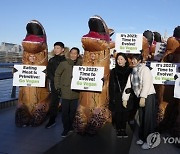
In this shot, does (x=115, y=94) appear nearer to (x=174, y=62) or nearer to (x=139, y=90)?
(x=139, y=90)

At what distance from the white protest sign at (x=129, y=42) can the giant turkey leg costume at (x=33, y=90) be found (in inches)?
58.5

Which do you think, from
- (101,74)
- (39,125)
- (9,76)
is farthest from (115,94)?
(9,76)

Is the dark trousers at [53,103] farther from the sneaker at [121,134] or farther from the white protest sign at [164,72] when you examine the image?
the white protest sign at [164,72]

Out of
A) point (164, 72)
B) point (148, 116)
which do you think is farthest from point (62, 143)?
point (164, 72)

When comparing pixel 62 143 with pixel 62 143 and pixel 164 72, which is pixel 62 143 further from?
pixel 164 72

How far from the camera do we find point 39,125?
568cm

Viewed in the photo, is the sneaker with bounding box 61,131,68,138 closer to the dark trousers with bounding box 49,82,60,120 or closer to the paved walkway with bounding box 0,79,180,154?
the paved walkway with bounding box 0,79,180,154

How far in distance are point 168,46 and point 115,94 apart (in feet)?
4.22

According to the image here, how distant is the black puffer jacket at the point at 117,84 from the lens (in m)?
4.96

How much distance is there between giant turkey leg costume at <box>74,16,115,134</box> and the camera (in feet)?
16.5

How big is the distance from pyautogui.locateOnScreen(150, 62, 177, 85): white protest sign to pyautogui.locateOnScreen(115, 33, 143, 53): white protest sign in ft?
1.78

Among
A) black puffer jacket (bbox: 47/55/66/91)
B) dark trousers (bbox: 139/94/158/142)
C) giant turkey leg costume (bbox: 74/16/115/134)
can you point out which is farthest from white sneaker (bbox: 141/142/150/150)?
black puffer jacket (bbox: 47/55/66/91)

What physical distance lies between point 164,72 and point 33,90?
8.34 feet

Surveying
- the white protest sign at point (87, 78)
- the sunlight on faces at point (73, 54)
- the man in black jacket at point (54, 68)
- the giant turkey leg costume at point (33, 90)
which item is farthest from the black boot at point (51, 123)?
the sunlight on faces at point (73, 54)
